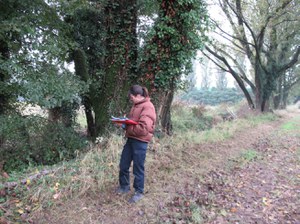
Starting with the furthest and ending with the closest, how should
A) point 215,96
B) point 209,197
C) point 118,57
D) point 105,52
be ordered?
point 215,96
point 105,52
point 118,57
point 209,197

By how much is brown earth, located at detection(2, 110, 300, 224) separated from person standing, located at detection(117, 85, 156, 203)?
0.40m

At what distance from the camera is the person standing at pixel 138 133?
3797 millimetres

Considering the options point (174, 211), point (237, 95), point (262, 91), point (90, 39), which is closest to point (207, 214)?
point (174, 211)

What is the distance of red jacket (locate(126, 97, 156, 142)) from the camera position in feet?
12.4

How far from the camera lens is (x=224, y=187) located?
4895 mm

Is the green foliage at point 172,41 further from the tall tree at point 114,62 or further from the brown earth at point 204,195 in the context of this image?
the brown earth at point 204,195

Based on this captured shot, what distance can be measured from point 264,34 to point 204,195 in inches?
627

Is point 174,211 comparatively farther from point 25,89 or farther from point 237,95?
point 237,95

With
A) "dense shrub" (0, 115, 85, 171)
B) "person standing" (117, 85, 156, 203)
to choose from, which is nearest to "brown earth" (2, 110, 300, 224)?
"person standing" (117, 85, 156, 203)

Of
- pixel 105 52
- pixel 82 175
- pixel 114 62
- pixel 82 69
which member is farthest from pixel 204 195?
pixel 82 69

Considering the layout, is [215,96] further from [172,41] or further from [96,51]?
[172,41]

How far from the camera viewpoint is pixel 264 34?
16938mm

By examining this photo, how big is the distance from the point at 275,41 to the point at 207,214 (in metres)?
16.7

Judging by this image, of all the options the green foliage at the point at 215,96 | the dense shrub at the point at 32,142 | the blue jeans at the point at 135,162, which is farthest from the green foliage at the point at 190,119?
the green foliage at the point at 215,96
